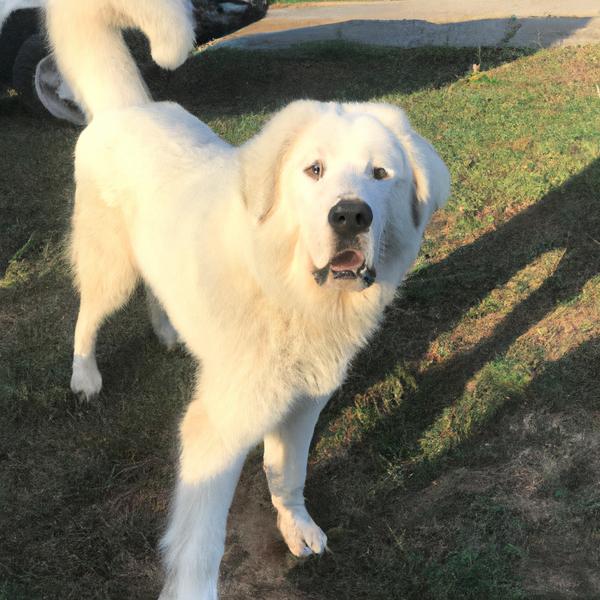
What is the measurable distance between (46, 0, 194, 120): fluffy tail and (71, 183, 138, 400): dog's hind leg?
496mm

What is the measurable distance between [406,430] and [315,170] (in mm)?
1825

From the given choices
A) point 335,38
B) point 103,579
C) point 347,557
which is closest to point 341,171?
point 347,557

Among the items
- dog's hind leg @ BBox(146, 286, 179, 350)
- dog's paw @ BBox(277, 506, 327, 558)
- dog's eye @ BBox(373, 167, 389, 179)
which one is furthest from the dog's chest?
dog's hind leg @ BBox(146, 286, 179, 350)

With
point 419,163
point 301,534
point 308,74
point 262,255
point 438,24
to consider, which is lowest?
point 438,24

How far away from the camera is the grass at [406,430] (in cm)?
276

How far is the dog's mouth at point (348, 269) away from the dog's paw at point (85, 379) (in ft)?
6.72

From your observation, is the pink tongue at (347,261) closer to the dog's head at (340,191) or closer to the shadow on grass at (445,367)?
the dog's head at (340,191)

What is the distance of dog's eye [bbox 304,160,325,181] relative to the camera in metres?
2.04

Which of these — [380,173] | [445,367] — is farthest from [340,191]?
[445,367]

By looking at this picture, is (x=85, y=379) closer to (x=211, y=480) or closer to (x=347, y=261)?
(x=211, y=480)

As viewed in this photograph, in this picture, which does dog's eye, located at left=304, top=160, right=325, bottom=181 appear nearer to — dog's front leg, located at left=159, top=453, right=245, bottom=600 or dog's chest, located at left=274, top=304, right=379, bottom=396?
dog's chest, located at left=274, top=304, right=379, bottom=396

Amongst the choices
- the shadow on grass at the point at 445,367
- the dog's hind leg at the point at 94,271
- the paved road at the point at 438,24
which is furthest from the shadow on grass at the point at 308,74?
the dog's hind leg at the point at 94,271

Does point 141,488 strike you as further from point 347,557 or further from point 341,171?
point 341,171

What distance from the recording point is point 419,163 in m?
2.17
